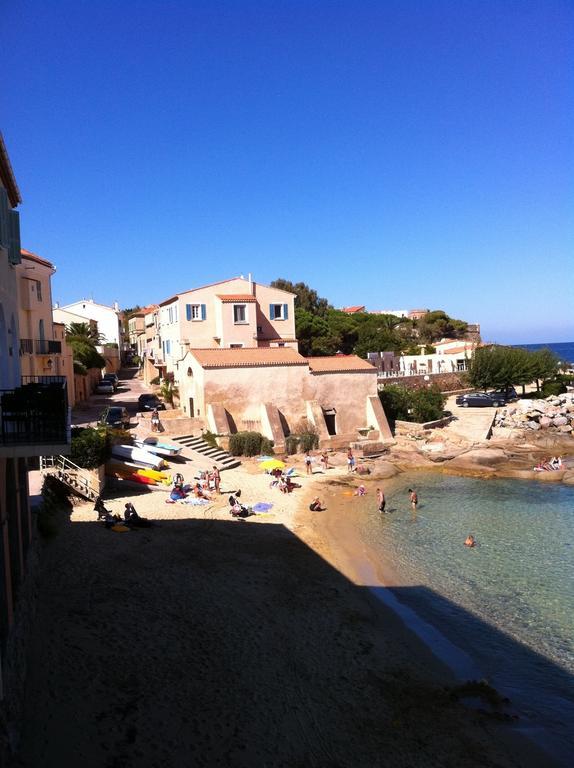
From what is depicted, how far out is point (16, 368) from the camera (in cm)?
1166

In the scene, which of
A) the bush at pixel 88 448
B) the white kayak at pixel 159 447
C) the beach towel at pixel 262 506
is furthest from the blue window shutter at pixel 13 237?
the white kayak at pixel 159 447

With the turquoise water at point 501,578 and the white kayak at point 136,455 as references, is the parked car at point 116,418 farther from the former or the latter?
the turquoise water at point 501,578

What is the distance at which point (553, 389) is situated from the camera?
172 ft

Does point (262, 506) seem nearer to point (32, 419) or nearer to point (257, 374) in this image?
point (257, 374)

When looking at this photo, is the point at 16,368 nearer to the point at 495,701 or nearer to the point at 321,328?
the point at 495,701

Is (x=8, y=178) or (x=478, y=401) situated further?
(x=478, y=401)

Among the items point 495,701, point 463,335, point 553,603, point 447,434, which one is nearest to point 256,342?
point 447,434

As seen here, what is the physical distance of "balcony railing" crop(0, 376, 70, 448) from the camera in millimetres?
8172

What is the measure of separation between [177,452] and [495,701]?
66.3 feet

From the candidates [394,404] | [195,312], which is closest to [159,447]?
[195,312]

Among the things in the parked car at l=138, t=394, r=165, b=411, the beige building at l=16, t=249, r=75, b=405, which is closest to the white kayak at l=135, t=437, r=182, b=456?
the beige building at l=16, t=249, r=75, b=405

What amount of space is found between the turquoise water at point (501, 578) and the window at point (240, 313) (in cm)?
1946

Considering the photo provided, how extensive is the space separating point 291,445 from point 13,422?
2669 cm

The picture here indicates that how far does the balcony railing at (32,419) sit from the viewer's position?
8.17 m
